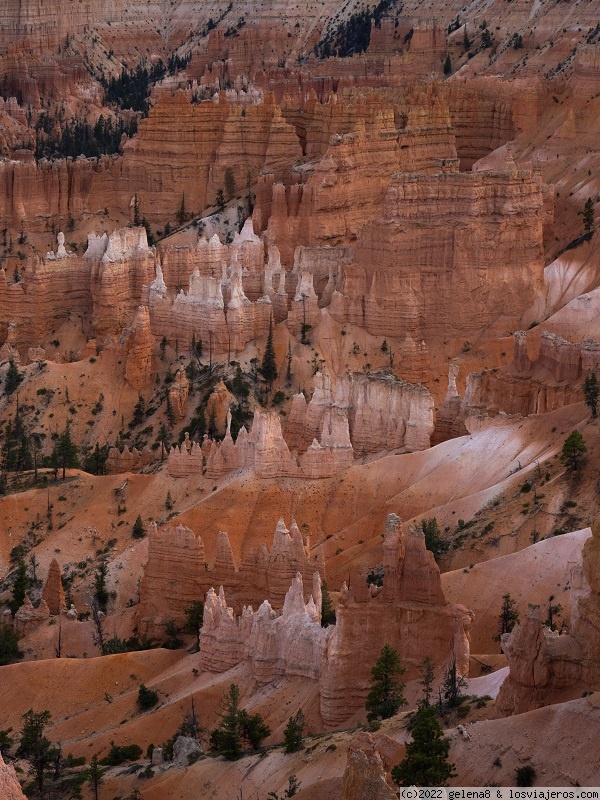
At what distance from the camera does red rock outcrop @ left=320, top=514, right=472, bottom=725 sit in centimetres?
4850

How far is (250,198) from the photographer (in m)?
108

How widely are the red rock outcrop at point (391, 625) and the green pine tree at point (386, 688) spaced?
92 cm

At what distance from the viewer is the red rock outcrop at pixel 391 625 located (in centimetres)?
4850

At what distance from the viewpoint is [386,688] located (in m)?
46.7

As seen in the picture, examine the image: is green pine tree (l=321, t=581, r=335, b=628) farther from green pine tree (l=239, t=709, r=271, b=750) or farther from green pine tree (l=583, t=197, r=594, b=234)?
green pine tree (l=583, t=197, r=594, b=234)

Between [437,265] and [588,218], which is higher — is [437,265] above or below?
below

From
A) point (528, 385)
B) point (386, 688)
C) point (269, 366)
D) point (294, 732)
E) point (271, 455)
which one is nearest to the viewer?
point (294, 732)

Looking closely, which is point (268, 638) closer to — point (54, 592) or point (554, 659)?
point (554, 659)

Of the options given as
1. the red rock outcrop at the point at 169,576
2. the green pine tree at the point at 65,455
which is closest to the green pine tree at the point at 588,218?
the green pine tree at the point at 65,455

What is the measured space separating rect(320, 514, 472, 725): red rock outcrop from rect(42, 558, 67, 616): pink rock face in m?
16.8

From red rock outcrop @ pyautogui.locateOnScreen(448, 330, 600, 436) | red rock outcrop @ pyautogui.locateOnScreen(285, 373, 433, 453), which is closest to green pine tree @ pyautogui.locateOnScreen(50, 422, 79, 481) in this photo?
red rock outcrop @ pyautogui.locateOnScreen(285, 373, 433, 453)

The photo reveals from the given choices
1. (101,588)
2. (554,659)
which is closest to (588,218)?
(101,588)

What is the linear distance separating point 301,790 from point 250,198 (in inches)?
2738

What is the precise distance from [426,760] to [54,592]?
28.6m
